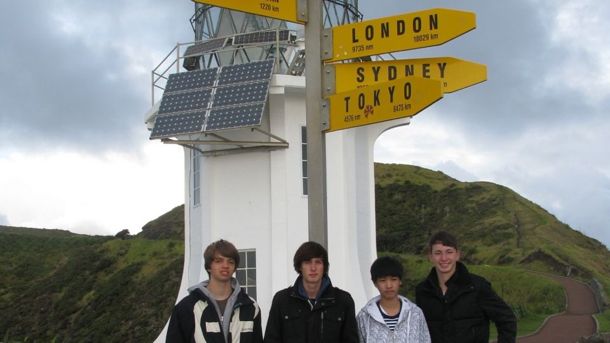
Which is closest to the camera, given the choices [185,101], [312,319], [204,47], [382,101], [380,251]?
[312,319]

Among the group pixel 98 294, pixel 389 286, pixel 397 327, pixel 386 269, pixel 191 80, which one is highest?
pixel 191 80

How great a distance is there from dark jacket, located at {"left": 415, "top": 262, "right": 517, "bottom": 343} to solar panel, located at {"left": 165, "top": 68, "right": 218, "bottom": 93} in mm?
7852

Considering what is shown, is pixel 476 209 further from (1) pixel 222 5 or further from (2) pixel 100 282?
(1) pixel 222 5

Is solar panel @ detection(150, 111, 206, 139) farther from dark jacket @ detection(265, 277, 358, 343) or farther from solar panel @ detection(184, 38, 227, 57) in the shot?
dark jacket @ detection(265, 277, 358, 343)

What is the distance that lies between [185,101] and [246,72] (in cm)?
106

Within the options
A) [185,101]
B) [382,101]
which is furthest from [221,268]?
[185,101]

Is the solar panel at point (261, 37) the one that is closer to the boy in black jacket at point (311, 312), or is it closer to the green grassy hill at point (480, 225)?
the boy in black jacket at point (311, 312)

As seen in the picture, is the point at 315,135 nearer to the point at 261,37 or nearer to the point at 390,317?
the point at 390,317

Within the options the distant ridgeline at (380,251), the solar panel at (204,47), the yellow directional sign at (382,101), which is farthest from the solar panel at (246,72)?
the distant ridgeline at (380,251)

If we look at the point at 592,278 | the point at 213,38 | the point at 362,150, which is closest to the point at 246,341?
the point at 362,150

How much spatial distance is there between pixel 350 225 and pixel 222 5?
6869mm

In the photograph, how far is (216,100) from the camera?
42.0 feet

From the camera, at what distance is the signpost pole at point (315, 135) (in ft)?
22.1

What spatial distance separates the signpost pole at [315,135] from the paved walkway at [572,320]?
1330 centimetres
